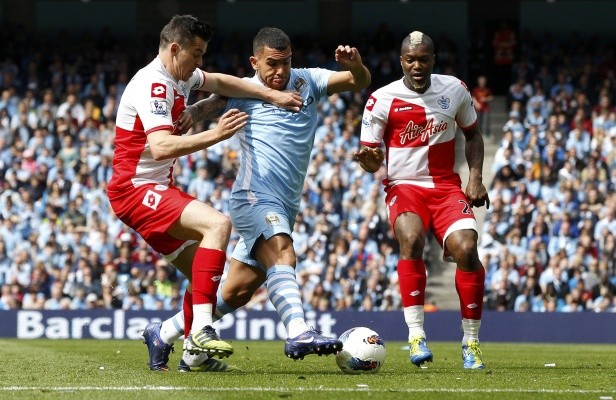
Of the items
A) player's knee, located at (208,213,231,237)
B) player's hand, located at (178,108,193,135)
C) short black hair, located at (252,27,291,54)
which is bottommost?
player's knee, located at (208,213,231,237)

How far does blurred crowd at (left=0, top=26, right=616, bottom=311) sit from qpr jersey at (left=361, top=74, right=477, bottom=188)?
31.0ft

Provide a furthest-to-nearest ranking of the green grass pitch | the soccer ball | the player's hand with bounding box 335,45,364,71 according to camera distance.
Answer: the player's hand with bounding box 335,45,364,71 < the soccer ball < the green grass pitch

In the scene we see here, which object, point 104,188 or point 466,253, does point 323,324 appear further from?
point 466,253

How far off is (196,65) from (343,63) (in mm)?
1145

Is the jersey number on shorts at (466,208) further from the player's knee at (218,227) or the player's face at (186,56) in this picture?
the player's face at (186,56)

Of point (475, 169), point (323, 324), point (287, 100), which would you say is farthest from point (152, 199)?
point (323, 324)

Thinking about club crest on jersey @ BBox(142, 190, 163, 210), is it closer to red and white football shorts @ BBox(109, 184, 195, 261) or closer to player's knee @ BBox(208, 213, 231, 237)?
red and white football shorts @ BBox(109, 184, 195, 261)

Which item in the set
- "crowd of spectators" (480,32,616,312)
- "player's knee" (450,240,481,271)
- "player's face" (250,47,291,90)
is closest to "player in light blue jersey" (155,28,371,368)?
"player's face" (250,47,291,90)

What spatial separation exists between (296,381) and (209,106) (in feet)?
8.19

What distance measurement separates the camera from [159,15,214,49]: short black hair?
8.81m

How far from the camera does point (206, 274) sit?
27.8ft

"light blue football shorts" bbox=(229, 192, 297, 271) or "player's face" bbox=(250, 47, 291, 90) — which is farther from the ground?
"player's face" bbox=(250, 47, 291, 90)

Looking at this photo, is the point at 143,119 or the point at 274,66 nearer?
the point at 143,119

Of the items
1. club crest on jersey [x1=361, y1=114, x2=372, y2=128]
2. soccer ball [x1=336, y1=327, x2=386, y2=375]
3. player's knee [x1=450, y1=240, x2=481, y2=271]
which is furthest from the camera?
club crest on jersey [x1=361, y1=114, x2=372, y2=128]
